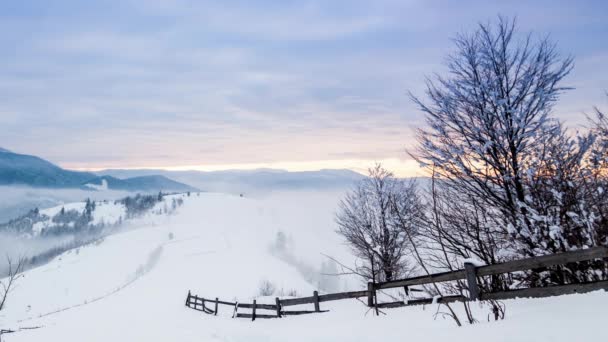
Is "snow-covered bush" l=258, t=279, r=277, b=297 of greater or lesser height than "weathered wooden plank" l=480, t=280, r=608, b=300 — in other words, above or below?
below

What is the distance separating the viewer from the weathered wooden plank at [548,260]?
469 cm

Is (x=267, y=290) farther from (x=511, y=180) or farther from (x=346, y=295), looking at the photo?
(x=511, y=180)

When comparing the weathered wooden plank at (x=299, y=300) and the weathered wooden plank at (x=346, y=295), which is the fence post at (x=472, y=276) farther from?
the weathered wooden plank at (x=299, y=300)

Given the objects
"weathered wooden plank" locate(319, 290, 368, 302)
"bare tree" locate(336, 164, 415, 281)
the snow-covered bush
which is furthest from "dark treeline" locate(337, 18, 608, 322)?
the snow-covered bush

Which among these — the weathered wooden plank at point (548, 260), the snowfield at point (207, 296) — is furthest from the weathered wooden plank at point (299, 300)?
the weathered wooden plank at point (548, 260)

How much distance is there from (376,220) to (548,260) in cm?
1700

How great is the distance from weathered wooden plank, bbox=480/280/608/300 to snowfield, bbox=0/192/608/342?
0.60ft

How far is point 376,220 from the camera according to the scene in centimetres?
2203

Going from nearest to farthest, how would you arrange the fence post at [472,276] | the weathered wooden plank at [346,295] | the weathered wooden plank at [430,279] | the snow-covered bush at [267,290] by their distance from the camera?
the fence post at [472,276] < the weathered wooden plank at [430,279] < the weathered wooden plank at [346,295] < the snow-covered bush at [267,290]

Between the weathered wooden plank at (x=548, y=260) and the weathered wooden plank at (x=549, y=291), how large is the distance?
0.50m

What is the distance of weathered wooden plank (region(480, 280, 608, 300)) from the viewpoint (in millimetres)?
4980

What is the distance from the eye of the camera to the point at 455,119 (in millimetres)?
8039

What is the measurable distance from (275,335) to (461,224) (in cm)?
633

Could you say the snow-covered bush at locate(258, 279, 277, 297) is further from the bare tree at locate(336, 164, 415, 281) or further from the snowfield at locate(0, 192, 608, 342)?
the bare tree at locate(336, 164, 415, 281)
